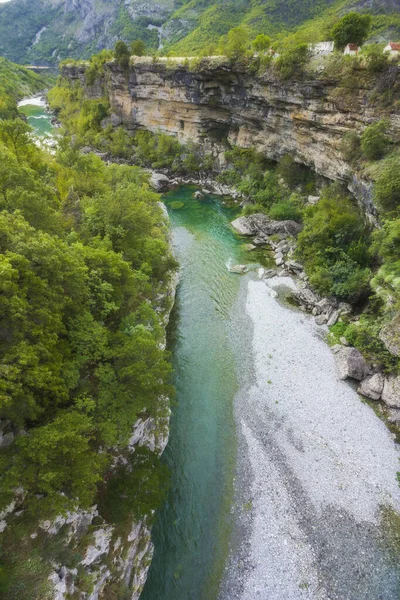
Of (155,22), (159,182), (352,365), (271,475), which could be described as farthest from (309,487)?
(155,22)

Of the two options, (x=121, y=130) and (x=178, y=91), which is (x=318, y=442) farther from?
(x=121, y=130)

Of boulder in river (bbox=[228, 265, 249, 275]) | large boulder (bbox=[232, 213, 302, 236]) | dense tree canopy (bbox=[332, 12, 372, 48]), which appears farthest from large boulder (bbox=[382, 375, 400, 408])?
dense tree canopy (bbox=[332, 12, 372, 48])

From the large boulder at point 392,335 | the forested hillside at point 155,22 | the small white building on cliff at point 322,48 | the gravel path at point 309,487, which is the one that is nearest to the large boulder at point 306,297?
the gravel path at point 309,487

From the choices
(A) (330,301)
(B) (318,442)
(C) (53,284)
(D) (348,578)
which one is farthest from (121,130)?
(D) (348,578)

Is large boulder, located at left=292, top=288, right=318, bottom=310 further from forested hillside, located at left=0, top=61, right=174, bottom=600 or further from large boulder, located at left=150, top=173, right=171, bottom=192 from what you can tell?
large boulder, located at left=150, top=173, right=171, bottom=192

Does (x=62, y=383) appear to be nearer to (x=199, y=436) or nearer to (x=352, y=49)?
(x=199, y=436)
